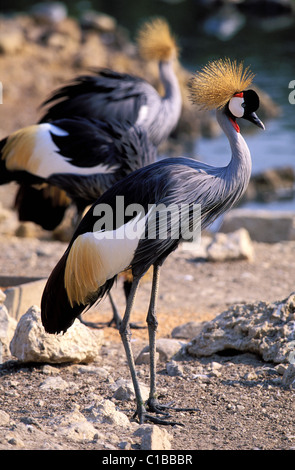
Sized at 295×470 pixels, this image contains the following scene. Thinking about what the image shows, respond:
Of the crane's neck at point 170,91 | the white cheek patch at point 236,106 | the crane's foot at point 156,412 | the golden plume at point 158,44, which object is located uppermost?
the golden plume at point 158,44

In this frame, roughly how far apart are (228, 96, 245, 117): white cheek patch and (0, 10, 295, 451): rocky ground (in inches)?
58.2

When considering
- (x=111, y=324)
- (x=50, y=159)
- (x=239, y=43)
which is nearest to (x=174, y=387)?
(x=111, y=324)

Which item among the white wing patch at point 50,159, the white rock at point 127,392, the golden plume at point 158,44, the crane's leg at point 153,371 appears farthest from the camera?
the golden plume at point 158,44

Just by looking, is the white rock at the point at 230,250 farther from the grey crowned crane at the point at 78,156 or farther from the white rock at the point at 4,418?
the white rock at the point at 4,418

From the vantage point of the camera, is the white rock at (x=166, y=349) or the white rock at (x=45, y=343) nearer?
the white rock at (x=45, y=343)

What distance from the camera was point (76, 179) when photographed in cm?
582

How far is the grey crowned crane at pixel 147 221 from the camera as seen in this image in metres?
3.79

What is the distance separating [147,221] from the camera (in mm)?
3766

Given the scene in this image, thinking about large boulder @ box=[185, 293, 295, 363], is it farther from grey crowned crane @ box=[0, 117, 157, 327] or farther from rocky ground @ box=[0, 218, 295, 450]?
grey crowned crane @ box=[0, 117, 157, 327]

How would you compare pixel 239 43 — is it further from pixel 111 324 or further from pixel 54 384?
pixel 54 384

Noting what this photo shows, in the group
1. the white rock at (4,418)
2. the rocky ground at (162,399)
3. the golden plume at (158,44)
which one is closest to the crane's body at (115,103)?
the golden plume at (158,44)

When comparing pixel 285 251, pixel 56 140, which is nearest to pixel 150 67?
pixel 285 251
